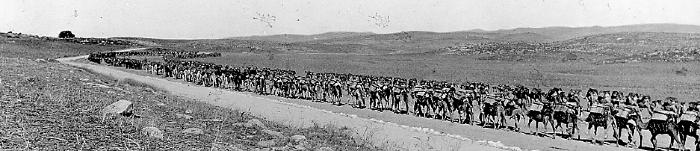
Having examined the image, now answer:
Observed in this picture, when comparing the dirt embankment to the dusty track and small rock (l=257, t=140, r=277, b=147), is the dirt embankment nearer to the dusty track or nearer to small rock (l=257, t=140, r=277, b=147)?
the dusty track

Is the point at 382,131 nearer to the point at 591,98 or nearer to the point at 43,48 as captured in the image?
the point at 591,98

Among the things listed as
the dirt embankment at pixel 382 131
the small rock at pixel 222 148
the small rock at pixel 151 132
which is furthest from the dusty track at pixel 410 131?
the small rock at pixel 151 132

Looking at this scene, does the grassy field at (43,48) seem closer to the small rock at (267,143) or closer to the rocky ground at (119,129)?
the rocky ground at (119,129)

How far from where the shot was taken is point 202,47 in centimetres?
15975

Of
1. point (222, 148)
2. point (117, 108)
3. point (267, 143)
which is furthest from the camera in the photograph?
point (117, 108)

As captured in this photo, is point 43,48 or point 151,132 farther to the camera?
point 43,48

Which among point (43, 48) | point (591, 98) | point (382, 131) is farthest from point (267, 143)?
point (43, 48)

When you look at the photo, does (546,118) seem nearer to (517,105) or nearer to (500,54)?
(517,105)

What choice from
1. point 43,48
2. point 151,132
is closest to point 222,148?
point 151,132

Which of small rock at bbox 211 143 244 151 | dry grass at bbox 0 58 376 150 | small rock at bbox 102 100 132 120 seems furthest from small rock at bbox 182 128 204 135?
small rock at bbox 102 100 132 120

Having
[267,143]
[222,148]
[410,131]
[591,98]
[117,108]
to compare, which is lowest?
[410,131]

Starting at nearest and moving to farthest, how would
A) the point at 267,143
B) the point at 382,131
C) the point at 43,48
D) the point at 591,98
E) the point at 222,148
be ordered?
the point at 222,148 < the point at 267,143 < the point at 382,131 < the point at 591,98 < the point at 43,48

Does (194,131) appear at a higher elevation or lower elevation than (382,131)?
higher

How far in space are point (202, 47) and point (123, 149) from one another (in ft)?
503
